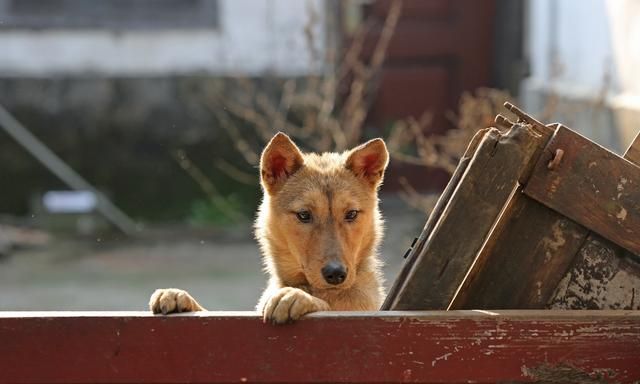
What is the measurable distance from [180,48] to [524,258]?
345 inches

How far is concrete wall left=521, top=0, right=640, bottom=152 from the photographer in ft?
26.2

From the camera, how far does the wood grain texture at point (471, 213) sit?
277 centimetres

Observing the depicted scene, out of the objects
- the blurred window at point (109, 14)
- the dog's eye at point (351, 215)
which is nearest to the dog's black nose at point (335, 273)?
the dog's eye at point (351, 215)

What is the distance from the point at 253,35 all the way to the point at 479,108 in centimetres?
460

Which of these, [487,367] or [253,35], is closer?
[487,367]

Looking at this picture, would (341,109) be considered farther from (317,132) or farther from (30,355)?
(30,355)

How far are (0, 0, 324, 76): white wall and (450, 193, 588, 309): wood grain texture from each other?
819 cm

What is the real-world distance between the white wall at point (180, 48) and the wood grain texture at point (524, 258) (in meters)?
8.19

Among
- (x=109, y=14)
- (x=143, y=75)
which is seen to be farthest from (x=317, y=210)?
(x=109, y=14)

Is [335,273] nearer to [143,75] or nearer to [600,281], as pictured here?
[600,281]

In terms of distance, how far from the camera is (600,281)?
114 inches

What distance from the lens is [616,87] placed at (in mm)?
8445

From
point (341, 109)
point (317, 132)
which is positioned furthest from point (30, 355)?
point (341, 109)

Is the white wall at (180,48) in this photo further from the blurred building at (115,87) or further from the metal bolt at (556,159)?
the metal bolt at (556,159)
